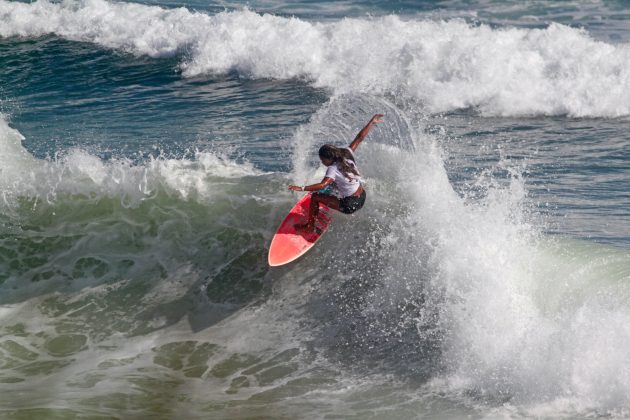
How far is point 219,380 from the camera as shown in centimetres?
782

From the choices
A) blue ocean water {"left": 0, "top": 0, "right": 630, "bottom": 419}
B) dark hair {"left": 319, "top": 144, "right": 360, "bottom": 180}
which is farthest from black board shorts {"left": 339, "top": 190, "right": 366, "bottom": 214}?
blue ocean water {"left": 0, "top": 0, "right": 630, "bottom": 419}

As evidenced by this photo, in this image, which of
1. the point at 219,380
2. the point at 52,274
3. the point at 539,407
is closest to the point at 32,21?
the point at 52,274

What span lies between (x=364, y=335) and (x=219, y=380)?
163 cm

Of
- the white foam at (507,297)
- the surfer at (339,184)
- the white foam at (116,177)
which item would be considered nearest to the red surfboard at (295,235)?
the surfer at (339,184)

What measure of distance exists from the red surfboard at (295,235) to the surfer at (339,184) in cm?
15

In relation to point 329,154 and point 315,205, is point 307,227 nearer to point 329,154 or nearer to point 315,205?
point 315,205

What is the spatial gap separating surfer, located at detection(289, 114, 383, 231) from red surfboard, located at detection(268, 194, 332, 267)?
15 centimetres

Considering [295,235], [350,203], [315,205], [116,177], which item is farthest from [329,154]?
[116,177]

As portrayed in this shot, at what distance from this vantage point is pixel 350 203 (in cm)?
940

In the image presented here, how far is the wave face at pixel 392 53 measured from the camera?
17.0m

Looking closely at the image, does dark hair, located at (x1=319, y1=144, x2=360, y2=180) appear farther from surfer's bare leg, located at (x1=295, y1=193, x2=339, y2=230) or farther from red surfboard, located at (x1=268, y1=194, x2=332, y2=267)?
red surfboard, located at (x1=268, y1=194, x2=332, y2=267)

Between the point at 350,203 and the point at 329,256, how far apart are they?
73cm

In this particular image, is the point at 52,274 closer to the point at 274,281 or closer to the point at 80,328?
the point at 80,328

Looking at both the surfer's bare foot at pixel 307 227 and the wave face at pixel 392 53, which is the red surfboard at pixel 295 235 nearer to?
the surfer's bare foot at pixel 307 227
